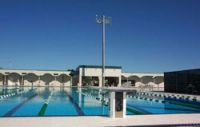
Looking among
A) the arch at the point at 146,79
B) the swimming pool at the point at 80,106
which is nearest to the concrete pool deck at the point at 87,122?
the swimming pool at the point at 80,106

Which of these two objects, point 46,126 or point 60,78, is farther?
point 60,78

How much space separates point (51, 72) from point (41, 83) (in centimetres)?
263

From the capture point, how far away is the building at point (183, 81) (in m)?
26.3

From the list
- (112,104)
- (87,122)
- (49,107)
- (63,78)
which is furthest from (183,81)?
(63,78)

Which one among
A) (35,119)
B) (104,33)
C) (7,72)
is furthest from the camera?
(7,72)

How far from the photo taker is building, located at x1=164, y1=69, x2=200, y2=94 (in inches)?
1037

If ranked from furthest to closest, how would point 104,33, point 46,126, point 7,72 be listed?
point 7,72
point 104,33
point 46,126

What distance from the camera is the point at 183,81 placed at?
28.7 metres

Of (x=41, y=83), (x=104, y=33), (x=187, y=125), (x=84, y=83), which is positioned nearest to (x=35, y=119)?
(x=187, y=125)

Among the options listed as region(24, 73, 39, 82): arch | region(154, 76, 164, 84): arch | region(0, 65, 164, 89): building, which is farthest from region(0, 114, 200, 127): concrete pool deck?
region(154, 76, 164, 84): arch

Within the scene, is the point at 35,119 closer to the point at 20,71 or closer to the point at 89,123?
the point at 89,123

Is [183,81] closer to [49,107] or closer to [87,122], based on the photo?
[49,107]

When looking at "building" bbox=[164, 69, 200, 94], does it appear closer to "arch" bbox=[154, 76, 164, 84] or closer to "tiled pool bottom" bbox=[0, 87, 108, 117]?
"tiled pool bottom" bbox=[0, 87, 108, 117]

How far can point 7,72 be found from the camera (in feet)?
143
